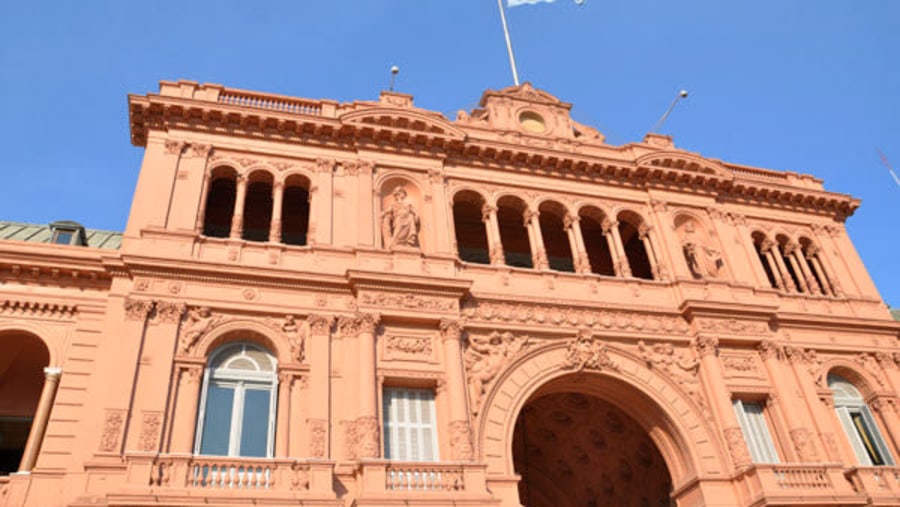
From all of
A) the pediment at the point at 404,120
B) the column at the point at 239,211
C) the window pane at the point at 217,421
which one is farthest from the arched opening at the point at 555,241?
the window pane at the point at 217,421

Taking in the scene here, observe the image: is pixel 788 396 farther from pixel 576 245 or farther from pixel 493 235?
pixel 493 235

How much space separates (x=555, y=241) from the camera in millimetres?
28766

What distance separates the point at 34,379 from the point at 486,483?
14.4m

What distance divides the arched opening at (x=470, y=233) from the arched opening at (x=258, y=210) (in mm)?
6872

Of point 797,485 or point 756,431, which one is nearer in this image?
point 797,485

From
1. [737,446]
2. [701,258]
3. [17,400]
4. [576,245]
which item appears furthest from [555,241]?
[17,400]

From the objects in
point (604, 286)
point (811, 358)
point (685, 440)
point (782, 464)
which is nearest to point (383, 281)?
point (604, 286)

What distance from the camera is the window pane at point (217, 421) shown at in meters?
17.4

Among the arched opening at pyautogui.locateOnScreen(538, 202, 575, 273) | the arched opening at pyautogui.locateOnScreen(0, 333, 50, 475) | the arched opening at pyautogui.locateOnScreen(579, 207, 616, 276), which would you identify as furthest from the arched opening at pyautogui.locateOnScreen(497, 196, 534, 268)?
Answer: the arched opening at pyautogui.locateOnScreen(0, 333, 50, 475)

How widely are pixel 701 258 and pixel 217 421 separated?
17.7 m

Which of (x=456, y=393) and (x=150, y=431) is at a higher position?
(x=456, y=393)

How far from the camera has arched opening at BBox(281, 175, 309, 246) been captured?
2544cm

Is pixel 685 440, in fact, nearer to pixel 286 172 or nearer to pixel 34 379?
pixel 286 172

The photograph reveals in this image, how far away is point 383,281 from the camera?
67.5ft
